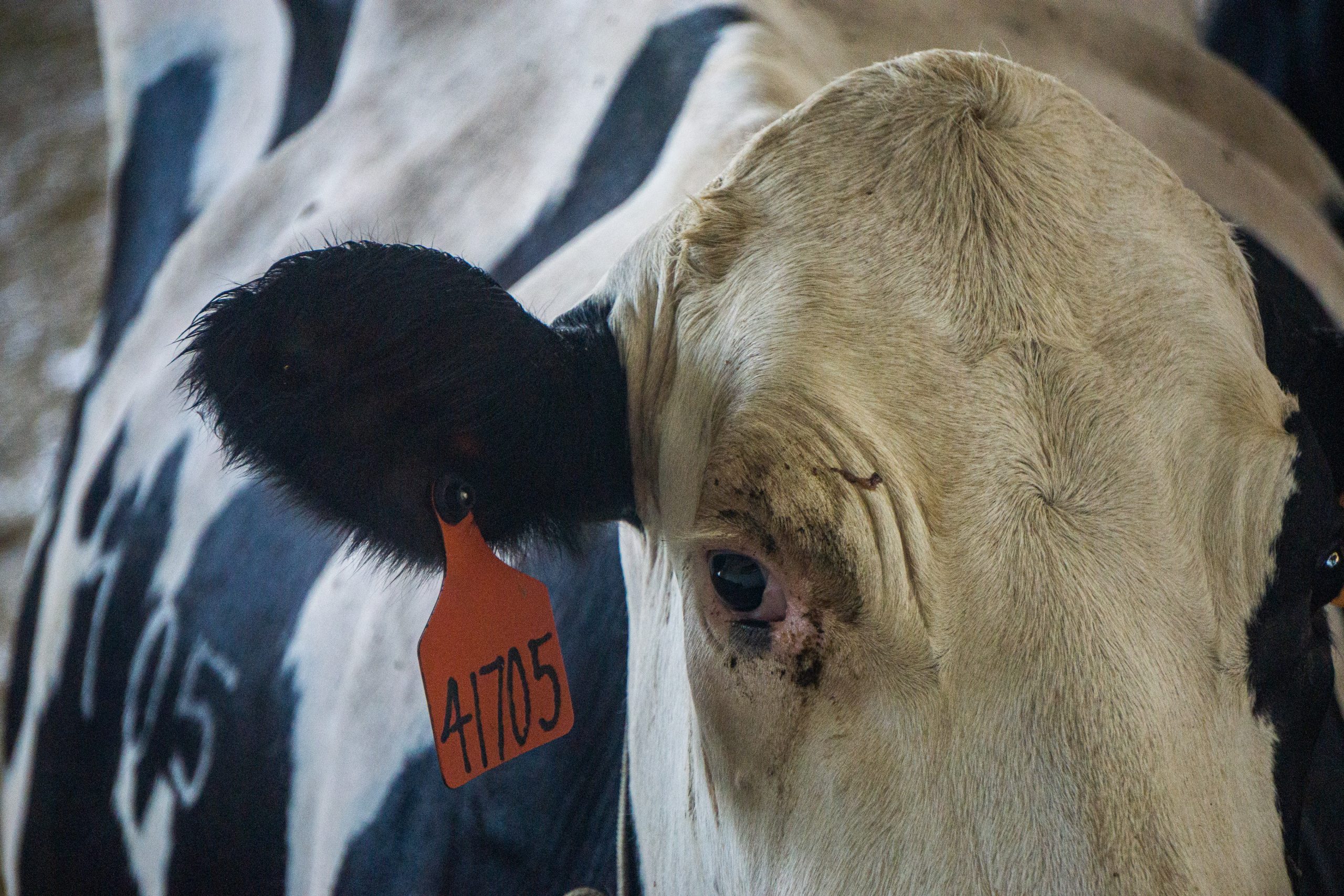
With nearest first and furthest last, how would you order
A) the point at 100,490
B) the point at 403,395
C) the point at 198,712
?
the point at 403,395 < the point at 198,712 < the point at 100,490

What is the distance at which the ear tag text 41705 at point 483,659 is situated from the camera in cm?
132

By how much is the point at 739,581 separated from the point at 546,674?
0.38 metres

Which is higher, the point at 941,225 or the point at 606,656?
the point at 941,225

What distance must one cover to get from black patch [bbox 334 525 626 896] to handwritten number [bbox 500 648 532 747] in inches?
17.0

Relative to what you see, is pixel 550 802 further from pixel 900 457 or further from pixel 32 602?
pixel 32 602

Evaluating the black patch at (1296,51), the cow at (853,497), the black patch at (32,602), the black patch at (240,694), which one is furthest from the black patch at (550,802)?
the black patch at (1296,51)

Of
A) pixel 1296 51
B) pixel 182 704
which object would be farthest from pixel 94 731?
pixel 1296 51

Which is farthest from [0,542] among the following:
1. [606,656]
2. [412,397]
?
[412,397]

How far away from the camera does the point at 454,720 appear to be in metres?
1.35

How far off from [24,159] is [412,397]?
22.8ft

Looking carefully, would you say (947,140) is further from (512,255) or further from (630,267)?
(512,255)

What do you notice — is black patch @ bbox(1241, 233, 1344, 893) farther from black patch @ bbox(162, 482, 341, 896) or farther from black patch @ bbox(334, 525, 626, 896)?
black patch @ bbox(162, 482, 341, 896)

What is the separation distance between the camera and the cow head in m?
1.00

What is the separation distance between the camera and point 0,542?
5043mm
